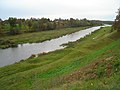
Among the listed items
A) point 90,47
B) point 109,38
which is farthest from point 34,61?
point 109,38

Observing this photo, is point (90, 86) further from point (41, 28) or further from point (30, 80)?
point (41, 28)

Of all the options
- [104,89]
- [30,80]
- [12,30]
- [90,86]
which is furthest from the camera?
[12,30]

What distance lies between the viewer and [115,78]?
1798 centimetres

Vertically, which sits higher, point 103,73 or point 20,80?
point 103,73

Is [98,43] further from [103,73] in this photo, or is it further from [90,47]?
[103,73]

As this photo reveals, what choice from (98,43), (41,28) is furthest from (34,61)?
(41,28)

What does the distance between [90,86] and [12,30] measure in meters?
151

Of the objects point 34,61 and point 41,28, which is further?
point 41,28

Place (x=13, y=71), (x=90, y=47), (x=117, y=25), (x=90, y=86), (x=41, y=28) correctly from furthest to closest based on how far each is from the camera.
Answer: (x=41, y=28) < (x=117, y=25) < (x=90, y=47) < (x=13, y=71) < (x=90, y=86)

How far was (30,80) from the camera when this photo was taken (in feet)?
106

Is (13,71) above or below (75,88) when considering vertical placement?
below

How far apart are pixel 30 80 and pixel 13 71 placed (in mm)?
12226

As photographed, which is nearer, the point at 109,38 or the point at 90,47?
the point at 90,47

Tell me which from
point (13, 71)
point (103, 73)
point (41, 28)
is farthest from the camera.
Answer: point (41, 28)
